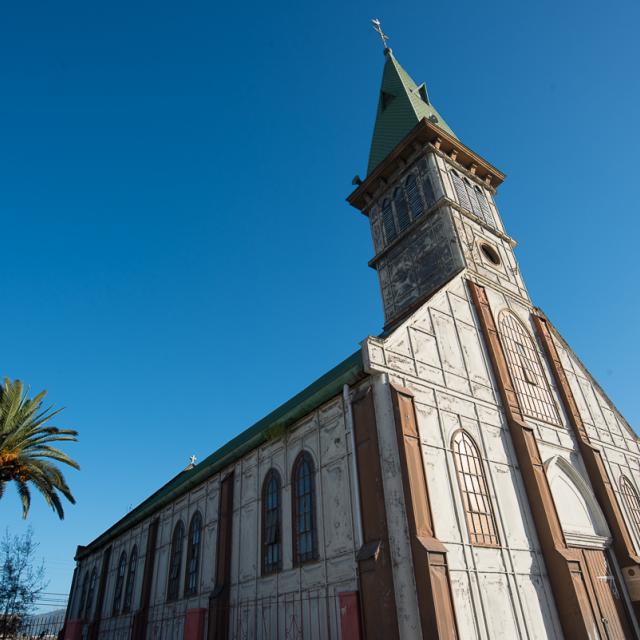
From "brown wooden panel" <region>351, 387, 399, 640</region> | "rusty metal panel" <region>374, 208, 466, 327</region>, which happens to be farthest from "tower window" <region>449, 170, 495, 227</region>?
"brown wooden panel" <region>351, 387, 399, 640</region>

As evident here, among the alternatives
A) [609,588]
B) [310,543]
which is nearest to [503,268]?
[609,588]

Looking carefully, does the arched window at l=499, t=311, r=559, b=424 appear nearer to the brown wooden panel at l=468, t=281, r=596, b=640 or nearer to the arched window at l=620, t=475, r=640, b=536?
the brown wooden panel at l=468, t=281, r=596, b=640

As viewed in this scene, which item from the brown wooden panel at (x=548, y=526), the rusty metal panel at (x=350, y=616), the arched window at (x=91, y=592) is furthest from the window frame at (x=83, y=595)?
the brown wooden panel at (x=548, y=526)

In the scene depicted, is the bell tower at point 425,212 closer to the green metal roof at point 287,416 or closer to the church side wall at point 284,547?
the green metal roof at point 287,416

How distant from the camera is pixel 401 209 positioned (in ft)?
87.3

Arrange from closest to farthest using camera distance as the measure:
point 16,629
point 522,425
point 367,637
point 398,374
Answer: point 367,637
point 398,374
point 522,425
point 16,629

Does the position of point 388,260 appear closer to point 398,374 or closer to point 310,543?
point 398,374

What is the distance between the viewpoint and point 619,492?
768 inches

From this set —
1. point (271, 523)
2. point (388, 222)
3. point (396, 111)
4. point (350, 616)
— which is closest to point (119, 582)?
point (271, 523)

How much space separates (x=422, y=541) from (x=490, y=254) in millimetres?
16023

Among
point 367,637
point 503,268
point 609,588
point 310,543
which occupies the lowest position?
point 367,637

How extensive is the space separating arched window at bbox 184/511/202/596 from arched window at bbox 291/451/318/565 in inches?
292

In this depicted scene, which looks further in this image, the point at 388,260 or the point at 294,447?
the point at 388,260

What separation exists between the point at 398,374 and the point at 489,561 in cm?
544
